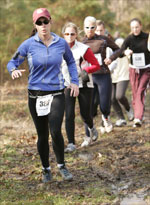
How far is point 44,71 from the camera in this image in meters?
4.25

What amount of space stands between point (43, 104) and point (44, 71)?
1.18 ft

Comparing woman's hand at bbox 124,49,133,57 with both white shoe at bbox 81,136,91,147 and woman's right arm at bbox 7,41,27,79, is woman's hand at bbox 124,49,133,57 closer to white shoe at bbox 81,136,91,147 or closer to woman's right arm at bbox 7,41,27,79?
white shoe at bbox 81,136,91,147

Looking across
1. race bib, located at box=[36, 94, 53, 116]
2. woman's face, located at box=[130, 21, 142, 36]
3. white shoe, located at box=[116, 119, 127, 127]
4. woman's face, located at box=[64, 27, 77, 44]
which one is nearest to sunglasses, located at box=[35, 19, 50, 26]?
race bib, located at box=[36, 94, 53, 116]

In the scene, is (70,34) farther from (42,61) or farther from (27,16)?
(27,16)

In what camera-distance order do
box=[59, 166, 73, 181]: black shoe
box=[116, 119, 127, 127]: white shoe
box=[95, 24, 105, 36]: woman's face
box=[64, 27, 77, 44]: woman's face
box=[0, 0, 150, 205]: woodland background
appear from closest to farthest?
box=[0, 0, 150, 205]: woodland background, box=[59, 166, 73, 181]: black shoe, box=[64, 27, 77, 44]: woman's face, box=[95, 24, 105, 36]: woman's face, box=[116, 119, 127, 127]: white shoe

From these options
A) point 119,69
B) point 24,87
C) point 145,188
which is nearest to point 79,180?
point 145,188

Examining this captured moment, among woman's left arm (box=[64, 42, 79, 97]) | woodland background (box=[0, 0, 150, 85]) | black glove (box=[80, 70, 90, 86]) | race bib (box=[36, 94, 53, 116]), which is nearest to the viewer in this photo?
race bib (box=[36, 94, 53, 116])

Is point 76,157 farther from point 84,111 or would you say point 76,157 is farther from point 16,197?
point 16,197

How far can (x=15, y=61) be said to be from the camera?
4312 millimetres

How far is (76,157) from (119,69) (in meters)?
3.23

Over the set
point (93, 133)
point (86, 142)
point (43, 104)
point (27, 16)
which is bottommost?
point (86, 142)

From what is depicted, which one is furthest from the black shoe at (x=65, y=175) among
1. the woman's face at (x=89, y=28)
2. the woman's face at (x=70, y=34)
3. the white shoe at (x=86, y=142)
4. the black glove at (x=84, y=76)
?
the woman's face at (x=89, y=28)

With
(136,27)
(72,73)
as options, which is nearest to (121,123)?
(136,27)

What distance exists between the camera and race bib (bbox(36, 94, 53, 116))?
4.34 metres
